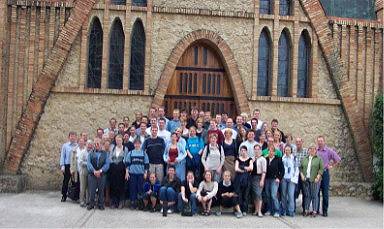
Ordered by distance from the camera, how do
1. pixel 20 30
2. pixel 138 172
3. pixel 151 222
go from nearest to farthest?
pixel 151 222 < pixel 138 172 < pixel 20 30

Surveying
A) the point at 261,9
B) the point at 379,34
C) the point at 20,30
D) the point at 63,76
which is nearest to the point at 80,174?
the point at 63,76

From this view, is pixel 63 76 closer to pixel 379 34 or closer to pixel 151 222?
pixel 151 222

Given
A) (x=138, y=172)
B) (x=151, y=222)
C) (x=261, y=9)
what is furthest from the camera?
(x=261, y=9)

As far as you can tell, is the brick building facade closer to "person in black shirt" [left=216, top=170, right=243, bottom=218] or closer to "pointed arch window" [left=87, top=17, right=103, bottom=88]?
"pointed arch window" [left=87, top=17, right=103, bottom=88]

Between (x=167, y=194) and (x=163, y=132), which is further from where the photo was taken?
(x=163, y=132)

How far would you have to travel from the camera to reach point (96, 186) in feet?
38.0

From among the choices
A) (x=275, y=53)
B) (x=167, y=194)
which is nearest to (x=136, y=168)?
(x=167, y=194)

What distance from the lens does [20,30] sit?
14000 millimetres

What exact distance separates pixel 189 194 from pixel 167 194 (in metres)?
0.48

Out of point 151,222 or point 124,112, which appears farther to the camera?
point 124,112

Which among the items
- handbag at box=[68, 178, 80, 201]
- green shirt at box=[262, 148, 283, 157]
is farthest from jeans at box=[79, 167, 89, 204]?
green shirt at box=[262, 148, 283, 157]

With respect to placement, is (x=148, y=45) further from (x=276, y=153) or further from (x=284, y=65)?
(x=276, y=153)

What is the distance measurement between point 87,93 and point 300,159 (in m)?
5.75

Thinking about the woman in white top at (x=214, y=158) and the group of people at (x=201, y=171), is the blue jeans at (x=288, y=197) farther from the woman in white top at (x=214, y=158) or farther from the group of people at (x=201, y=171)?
the woman in white top at (x=214, y=158)
